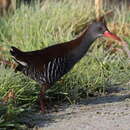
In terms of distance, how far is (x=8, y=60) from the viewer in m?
8.03

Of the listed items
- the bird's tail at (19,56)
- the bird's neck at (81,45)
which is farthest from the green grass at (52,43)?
the bird's neck at (81,45)

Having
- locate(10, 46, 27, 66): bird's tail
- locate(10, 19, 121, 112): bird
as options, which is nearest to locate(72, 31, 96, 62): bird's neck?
locate(10, 19, 121, 112): bird

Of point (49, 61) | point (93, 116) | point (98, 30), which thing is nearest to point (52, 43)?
point (98, 30)

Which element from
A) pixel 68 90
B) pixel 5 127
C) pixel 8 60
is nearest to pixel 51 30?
pixel 8 60

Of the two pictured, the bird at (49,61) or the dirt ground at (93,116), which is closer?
the dirt ground at (93,116)

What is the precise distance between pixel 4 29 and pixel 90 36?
334 centimetres

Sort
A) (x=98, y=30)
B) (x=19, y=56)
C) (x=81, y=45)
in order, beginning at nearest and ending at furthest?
(x=19, y=56), (x=81, y=45), (x=98, y=30)

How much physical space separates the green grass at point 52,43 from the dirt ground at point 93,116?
22cm

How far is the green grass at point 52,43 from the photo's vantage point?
6.85 meters

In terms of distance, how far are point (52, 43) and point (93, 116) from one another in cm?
219

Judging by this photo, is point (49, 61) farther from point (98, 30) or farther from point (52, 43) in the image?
point (52, 43)

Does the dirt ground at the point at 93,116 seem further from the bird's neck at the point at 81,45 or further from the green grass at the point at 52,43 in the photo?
the bird's neck at the point at 81,45

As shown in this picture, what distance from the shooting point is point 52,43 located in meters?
8.56

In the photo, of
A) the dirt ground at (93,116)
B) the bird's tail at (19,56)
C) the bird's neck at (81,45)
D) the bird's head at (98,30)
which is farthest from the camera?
the bird's head at (98,30)
